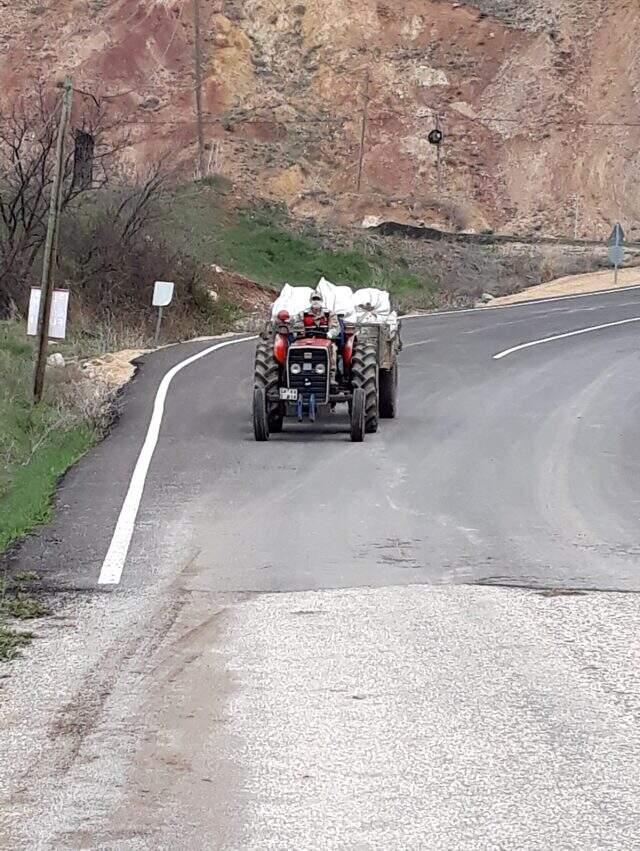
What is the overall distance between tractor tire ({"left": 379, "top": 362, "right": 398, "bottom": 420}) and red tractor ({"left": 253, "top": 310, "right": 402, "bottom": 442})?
1089 millimetres

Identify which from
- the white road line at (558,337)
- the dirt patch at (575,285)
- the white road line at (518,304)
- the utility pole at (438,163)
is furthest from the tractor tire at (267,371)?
the utility pole at (438,163)

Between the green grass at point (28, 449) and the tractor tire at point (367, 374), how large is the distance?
3478 millimetres

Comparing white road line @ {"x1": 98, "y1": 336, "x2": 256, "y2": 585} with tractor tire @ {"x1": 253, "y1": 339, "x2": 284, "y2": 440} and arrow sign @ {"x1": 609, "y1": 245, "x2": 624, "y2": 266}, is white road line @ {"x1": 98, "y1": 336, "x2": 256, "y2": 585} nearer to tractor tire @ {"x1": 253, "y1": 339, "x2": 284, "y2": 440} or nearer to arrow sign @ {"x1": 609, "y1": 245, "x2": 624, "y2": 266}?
tractor tire @ {"x1": 253, "y1": 339, "x2": 284, "y2": 440}

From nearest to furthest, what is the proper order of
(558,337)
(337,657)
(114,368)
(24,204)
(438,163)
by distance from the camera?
(337,657) → (114,368) → (558,337) → (24,204) → (438,163)

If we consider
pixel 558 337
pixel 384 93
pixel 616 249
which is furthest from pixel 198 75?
pixel 558 337

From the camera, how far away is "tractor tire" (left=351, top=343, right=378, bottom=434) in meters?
17.2

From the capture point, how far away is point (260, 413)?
1694 centimetres

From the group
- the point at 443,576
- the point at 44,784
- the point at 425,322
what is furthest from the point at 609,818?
the point at 425,322

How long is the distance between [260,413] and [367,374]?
4.85 feet

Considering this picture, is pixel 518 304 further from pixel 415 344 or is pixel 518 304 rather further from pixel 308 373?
pixel 308 373

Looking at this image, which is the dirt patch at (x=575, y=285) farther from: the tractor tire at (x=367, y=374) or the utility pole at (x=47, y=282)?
the tractor tire at (x=367, y=374)

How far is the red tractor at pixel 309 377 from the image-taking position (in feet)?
55.7

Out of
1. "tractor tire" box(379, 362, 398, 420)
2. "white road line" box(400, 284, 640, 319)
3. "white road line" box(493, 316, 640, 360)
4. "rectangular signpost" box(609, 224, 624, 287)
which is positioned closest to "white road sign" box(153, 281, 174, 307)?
"white road line" box(400, 284, 640, 319)

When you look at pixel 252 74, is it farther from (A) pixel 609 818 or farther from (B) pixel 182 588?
(A) pixel 609 818
